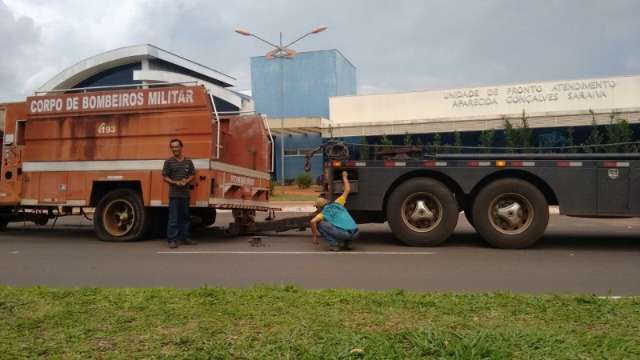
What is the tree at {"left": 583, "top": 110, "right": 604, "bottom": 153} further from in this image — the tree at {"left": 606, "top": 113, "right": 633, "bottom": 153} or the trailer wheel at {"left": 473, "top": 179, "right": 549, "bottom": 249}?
the trailer wheel at {"left": 473, "top": 179, "right": 549, "bottom": 249}

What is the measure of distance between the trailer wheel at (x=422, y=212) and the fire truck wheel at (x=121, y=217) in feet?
14.5

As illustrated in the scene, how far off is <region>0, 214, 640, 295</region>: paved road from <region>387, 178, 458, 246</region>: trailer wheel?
0.98 feet

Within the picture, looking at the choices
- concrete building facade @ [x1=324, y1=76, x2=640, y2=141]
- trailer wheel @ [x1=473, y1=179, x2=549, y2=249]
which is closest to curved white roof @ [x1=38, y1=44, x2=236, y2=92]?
concrete building facade @ [x1=324, y1=76, x2=640, y2=141]

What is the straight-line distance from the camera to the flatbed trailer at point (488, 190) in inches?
337

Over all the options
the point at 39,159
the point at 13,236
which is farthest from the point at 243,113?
the point at 13,236

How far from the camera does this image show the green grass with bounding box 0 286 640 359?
3400 millimetres

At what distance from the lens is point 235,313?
168 inches

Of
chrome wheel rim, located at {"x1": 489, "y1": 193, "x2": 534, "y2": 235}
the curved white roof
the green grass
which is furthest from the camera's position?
the curved white roof

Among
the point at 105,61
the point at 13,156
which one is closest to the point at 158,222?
the point at 13,156

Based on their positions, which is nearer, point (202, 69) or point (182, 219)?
point (182, 219)

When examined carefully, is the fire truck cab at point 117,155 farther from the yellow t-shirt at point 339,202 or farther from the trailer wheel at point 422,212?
the trailer wheel at point 422,212

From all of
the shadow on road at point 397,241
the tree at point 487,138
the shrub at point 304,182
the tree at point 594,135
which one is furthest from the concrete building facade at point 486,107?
the shadow on road at point 397,241

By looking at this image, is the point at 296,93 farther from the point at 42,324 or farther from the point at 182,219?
the point at 42,324

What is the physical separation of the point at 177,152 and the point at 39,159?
10.5ft
